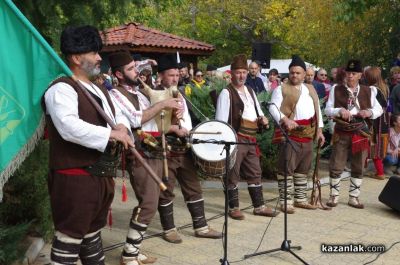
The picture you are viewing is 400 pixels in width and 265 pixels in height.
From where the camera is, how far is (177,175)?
6020 millimetres

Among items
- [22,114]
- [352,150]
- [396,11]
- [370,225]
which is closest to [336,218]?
[370,225]

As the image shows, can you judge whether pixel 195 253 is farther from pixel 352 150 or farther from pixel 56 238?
pixel 352 150

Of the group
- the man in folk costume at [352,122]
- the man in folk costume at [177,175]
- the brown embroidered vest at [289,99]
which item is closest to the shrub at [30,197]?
the man in folk costume at [177,175]

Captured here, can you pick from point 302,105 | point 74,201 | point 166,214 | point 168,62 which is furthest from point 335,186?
point 74,201

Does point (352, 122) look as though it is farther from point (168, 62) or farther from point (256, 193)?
point (168, 62)

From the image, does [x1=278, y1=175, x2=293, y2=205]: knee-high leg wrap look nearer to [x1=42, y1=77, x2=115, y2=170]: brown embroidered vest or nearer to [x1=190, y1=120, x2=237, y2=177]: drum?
[x1=190, y1=120, x2=237, y2=177]: drum

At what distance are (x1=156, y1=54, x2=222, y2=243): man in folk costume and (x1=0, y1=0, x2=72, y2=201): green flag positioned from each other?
6.03 ft

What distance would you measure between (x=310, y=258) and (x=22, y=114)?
318cm

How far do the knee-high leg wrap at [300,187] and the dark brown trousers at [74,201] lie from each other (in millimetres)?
4104

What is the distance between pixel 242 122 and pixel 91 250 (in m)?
3.12

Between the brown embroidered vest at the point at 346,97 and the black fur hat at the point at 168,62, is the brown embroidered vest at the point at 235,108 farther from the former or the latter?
the brown embroidered vest at the point at 346,97

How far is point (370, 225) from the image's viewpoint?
6.53m

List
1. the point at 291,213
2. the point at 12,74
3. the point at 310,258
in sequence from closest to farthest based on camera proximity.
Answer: the point at 12,74 → the point at 310,258 → the point at 291,213

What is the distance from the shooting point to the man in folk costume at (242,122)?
652 cm
